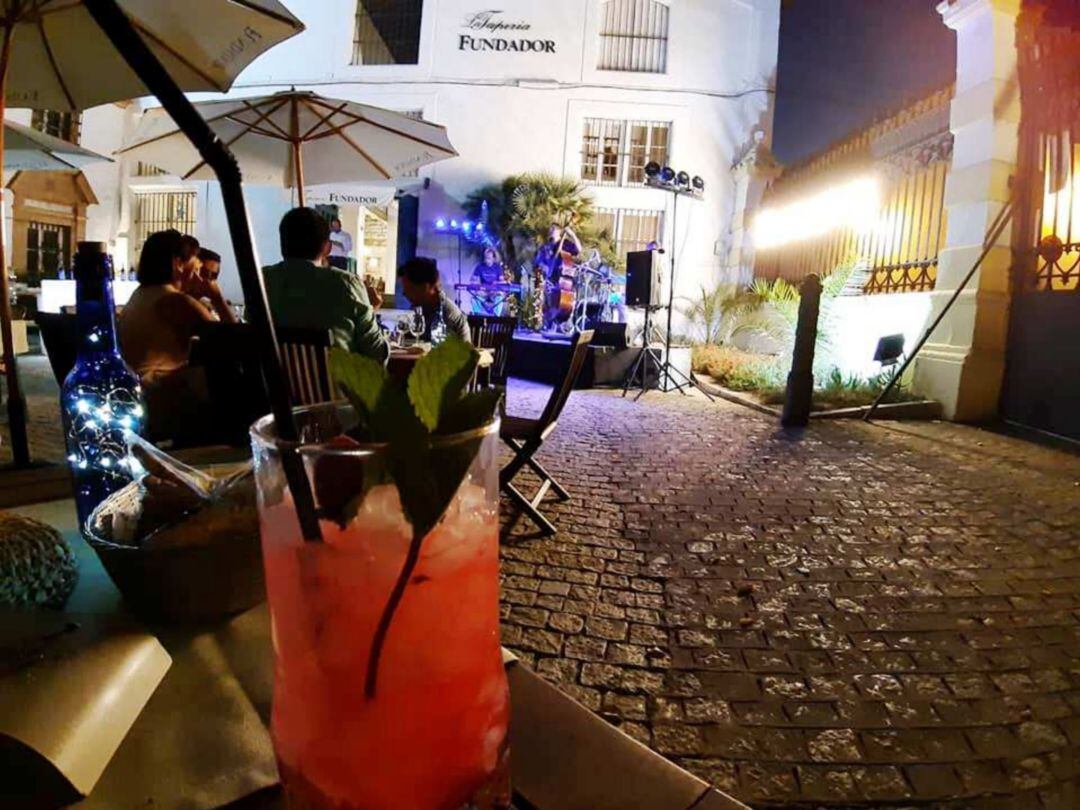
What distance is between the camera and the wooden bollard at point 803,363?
700cm

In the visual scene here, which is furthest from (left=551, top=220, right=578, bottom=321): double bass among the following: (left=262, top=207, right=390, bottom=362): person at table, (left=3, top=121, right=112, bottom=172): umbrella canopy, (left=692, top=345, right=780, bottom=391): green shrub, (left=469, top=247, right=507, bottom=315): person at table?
(left=262, top=207, right=390, bottom=362): person at table

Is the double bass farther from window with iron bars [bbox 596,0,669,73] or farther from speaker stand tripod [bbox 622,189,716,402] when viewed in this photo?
window with iron bars [bbox 596,0,669,73]

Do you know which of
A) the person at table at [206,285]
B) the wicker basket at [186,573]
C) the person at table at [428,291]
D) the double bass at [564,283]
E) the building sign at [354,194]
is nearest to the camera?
the wicker basket at [186,573]

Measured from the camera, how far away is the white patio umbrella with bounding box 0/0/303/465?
3.47 m

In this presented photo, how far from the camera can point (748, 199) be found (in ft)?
50.3

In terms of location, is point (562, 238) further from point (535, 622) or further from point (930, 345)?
point (535, 622)

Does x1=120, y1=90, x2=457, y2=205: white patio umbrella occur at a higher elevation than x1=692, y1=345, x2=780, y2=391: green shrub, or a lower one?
higher

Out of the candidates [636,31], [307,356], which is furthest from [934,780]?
[636,31]

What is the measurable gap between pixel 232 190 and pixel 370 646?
1.15ft

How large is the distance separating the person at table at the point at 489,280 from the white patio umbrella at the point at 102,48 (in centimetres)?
1121

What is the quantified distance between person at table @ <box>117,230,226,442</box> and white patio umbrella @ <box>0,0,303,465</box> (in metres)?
0.55

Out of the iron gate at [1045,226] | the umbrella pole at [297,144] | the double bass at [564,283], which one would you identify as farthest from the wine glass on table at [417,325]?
the double bass at [564,283]

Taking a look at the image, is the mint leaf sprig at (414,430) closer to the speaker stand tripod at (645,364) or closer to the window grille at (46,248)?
the speaker stand tripod at (645,364)

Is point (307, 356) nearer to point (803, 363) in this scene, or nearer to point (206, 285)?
point (206, 285)
